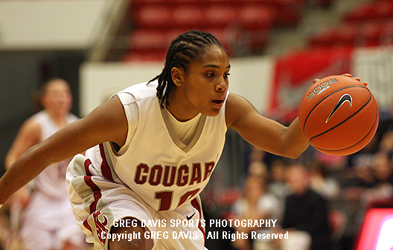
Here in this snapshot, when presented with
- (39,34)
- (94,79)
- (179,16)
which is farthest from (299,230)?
(39,34)

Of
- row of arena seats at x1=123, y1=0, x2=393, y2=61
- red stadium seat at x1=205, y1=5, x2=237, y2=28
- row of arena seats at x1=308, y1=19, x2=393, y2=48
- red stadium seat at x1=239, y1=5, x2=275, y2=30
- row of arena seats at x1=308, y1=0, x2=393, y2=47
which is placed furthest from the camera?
red stadium seat at x1=205, y1=5, x2=237, y2=28

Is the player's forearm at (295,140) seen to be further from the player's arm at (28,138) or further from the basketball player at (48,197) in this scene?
the player's arm at (28,138)

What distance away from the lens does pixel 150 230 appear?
8.27 feet

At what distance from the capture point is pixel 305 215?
5.90 m

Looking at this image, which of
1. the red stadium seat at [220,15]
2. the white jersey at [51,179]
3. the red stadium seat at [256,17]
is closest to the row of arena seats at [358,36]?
the red stadium seat at [256,17]

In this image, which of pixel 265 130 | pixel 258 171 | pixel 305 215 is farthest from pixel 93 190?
pixel 258 171

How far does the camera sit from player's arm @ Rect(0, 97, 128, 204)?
2.48 m

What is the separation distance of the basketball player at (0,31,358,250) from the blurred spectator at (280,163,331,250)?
3.16m

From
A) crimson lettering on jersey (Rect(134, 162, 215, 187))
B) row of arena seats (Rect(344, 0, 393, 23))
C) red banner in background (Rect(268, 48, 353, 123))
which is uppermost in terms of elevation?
row of arena seats (Rect(344, 0, 393, 23))

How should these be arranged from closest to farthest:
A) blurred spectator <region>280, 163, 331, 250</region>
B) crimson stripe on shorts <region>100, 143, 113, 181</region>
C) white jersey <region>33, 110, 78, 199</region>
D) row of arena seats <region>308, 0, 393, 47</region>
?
crimson stripe on shorts <region>100, 143, 113, 181</region> < white jersey <region>33, 110, 78, 199</region> < blurred spectator <region>280, 163, 331, 250</region> < row of arena seats <region>308, 0, 393, 47</region>

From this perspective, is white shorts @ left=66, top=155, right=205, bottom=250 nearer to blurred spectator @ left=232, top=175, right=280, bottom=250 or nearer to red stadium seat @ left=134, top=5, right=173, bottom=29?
blurred spectator @ left=232, top=175, right=280, bottom=250

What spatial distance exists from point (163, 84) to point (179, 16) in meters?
8.83

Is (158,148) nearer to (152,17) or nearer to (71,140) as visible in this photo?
(71,140)

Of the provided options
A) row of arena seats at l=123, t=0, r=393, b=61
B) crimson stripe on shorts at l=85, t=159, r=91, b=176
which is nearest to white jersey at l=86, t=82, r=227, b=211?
crimson stripe on shorts at l=85, t=159, r=91, b=176
